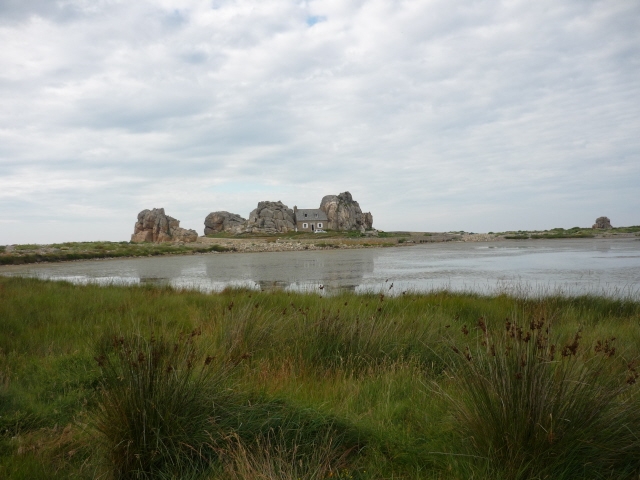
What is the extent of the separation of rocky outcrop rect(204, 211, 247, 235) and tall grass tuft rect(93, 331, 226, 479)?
79984 millimetres

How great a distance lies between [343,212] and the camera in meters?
84.2

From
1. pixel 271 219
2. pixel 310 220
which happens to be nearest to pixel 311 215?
pixel 310 220

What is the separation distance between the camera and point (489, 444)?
2.47 metres

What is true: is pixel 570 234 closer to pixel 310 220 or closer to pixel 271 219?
pixel 310 220

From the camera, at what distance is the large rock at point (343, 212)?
83188 mm

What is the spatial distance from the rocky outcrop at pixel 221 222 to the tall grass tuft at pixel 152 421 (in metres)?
80.0

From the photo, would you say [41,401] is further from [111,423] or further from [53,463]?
[111,423]

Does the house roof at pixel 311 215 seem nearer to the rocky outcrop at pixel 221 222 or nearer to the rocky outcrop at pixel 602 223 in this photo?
the rocky outcrop at pixel 221 222

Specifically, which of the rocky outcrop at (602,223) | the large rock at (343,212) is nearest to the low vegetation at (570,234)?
the rocky outcrop at (602,223)

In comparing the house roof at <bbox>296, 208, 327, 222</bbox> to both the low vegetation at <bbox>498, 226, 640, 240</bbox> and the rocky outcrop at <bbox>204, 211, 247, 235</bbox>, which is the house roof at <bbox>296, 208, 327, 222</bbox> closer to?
the rocky outcrop at <bbox>204, 211, 247, 235</bbox>

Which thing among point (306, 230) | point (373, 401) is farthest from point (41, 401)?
point (306, 230)

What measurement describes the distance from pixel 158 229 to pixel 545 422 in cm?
7180

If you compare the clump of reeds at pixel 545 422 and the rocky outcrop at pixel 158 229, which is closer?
the clump of reeds at pixel 545 422

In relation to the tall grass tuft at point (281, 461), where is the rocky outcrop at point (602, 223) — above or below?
above
